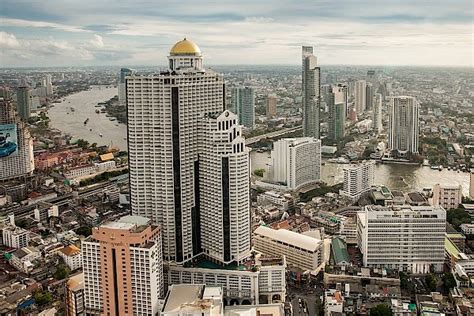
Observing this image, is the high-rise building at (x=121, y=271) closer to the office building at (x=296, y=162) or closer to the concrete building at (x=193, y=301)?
the concrete building at (x=193, y=301)

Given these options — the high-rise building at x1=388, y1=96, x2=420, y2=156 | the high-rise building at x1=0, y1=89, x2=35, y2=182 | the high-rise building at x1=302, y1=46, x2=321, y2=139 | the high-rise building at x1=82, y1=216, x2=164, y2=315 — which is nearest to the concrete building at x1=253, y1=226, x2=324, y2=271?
the high-rise building at x1=82, y1=216, x2=164, y2=315

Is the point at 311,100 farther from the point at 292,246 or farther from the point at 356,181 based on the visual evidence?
the point at 292,246

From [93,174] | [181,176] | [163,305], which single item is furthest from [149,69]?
[93,174]

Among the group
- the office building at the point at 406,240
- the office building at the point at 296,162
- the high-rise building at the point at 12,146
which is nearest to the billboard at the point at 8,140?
the high-rise building at the point at 12,146

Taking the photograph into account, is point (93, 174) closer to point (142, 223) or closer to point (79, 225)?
point (79, 225)

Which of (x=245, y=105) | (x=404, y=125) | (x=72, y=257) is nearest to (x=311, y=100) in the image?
(x=404, y=125)

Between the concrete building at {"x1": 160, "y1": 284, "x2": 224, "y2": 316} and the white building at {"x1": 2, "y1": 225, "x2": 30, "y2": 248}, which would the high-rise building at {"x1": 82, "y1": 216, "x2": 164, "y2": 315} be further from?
the white building at {"x1": 2, "y1": 225, "x2": 30, "y2": 248}
